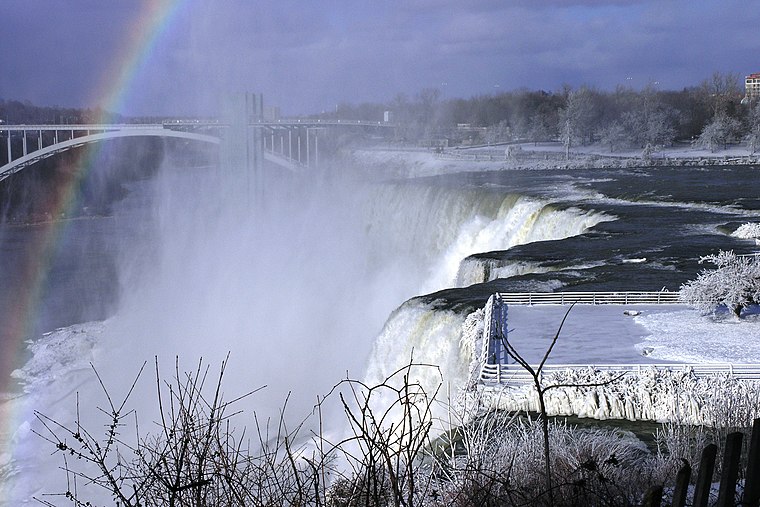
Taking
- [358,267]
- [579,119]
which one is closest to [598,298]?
[358,267]

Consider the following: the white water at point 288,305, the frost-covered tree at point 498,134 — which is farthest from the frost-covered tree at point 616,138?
the white water at point 288,305

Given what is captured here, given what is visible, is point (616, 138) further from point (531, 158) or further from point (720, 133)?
point (531, 158)

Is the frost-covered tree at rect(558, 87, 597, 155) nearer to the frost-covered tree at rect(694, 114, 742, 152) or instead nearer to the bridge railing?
the frost-covered tree at rect(694, 114, 742, 152)

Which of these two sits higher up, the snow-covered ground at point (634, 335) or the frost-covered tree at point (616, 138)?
the frost-covered tree at point (616, 138)

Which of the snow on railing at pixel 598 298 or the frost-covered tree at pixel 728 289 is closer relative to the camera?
the frost-covered tree at pixel 728 289

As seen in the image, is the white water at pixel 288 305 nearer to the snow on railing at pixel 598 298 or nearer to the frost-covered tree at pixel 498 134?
the snow on railing at pixel 598 298
